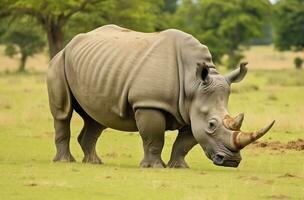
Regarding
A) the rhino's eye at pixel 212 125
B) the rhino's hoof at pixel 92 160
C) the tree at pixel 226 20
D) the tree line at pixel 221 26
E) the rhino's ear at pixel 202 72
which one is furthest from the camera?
the tree at pixel 226 20

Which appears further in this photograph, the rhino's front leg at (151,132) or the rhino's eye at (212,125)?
the rhino's front leg at (151,132)

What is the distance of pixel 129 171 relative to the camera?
13.1 meters

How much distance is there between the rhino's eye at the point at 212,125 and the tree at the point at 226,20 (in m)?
54.7

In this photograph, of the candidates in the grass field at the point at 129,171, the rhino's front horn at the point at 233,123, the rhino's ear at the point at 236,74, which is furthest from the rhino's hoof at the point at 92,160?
the rhino's front horn at the point at 233,123

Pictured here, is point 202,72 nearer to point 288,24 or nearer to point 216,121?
point 216,121

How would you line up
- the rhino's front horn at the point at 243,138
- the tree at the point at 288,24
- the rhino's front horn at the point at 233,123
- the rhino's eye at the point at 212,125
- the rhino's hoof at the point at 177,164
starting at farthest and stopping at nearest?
the tree at the point at 288,24
the rhino's hoof at the point at 177,164
the rhino's eye at the point at 212,125
the rhino's front horn at the point at 233,123
the rhino's front horn at the point at 243,138

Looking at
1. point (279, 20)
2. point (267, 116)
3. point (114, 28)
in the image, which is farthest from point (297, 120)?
point (279, 20)

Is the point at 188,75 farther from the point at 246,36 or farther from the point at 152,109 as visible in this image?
the point at 246,36

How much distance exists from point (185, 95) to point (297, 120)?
989cm

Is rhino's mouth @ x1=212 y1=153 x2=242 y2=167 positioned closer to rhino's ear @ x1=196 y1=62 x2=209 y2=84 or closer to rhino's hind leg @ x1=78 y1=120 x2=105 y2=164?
rhino's ear @ x1=196 y1=62 x2=209 y2=84

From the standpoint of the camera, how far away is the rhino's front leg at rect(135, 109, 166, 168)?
44.9 ft

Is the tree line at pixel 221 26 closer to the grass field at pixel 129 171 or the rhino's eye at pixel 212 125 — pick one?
the grass field at pixel 129 171

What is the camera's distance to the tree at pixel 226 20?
69.9 m

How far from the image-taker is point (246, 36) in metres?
73.3
